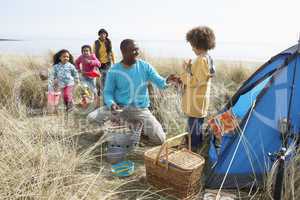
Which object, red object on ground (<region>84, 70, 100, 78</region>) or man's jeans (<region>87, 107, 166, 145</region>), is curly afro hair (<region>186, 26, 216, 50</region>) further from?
red object on ground (<region>84, 70, 100, 78</region>)

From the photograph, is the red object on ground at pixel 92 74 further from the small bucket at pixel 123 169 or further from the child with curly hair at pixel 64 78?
the small bucket at pixel 123 169

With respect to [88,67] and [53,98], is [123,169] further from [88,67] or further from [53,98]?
[88,67]

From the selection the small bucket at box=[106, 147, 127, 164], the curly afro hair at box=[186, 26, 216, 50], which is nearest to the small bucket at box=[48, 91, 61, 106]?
the small bucket at box=[106, 147, 127, 164]

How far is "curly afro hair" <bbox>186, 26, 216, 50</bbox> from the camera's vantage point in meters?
3.66

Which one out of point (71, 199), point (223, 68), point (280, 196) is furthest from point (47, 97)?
point (223, 68)

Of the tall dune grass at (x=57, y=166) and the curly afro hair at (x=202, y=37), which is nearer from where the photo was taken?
the tall dune grass at (x=57, y=166)

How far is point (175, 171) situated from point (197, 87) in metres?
1.15

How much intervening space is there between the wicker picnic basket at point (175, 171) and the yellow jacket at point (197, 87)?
712 mm

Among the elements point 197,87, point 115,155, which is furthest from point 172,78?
point 115,155

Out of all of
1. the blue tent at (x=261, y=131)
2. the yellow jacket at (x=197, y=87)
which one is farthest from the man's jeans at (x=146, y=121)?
the blue tent at (x=261, y=131)

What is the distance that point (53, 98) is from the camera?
5898 millimetres

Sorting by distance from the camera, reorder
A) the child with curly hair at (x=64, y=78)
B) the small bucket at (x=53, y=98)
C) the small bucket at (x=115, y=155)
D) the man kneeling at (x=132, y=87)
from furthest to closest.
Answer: the child with curly hair at (x=64, y=78)
the small bucket at (x=53, y=98)
the man kneeling at (x=132, y=87)
the small bucket at (x=115, y=155)

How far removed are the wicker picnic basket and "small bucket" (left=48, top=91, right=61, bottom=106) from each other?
3.15m

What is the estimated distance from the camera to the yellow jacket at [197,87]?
3643mm
